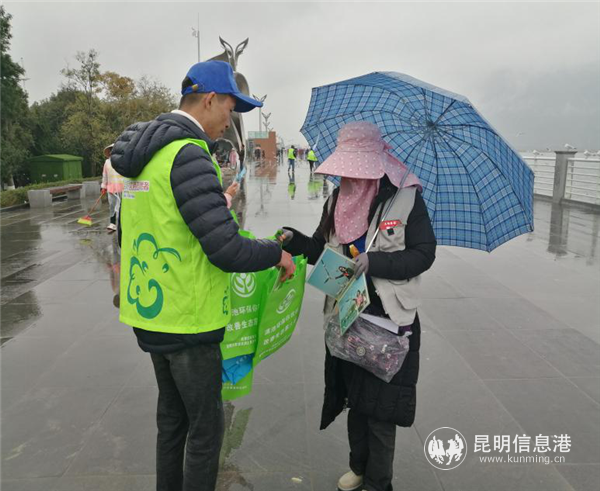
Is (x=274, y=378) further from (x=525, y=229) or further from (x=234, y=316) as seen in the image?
(x=525, y=229)

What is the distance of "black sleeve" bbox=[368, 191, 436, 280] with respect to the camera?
7.12 feet

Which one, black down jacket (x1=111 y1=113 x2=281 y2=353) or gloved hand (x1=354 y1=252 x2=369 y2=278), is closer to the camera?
black down jacket (x1=111 y1=113 x2=281 y2=353)

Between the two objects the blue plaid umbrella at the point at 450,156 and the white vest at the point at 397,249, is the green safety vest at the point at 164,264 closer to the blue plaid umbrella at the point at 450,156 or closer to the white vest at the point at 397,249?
the white vest at the point at 397,249

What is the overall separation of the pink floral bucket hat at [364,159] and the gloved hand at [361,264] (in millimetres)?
355

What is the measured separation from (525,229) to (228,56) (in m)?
19.1

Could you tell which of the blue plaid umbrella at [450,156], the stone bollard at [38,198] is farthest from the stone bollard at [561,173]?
the stone bollard at [38,198]

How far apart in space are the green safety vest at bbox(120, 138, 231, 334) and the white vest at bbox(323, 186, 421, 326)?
0.74 meters

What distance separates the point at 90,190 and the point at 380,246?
1863 centimetres

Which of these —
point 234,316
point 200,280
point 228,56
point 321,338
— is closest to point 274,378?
point 321,338

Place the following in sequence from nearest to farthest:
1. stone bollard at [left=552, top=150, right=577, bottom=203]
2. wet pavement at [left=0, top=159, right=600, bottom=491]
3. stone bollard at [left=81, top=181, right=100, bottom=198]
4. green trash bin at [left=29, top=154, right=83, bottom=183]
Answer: wet pavement at [left=0, top=159, right=600, bottom=491] < stone bollard at [left=552, top=150, right=577, bottom=203] < stone bollard at [left=81, top=181, right=100, bottom=198] < green trash bin at [left=29, top=154, right=83, bottom=183]

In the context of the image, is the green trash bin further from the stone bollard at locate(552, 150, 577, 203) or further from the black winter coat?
the black winter coat

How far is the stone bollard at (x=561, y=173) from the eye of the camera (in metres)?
14.2

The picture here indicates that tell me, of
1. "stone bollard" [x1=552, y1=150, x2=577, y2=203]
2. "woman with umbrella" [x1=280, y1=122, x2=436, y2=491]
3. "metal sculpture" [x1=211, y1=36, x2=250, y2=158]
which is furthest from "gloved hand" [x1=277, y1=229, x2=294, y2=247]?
"stone bollard" [x1=552, y1=150, x2=577, y2=203]

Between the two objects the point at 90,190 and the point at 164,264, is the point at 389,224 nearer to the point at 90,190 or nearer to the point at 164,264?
the point at 164,264
